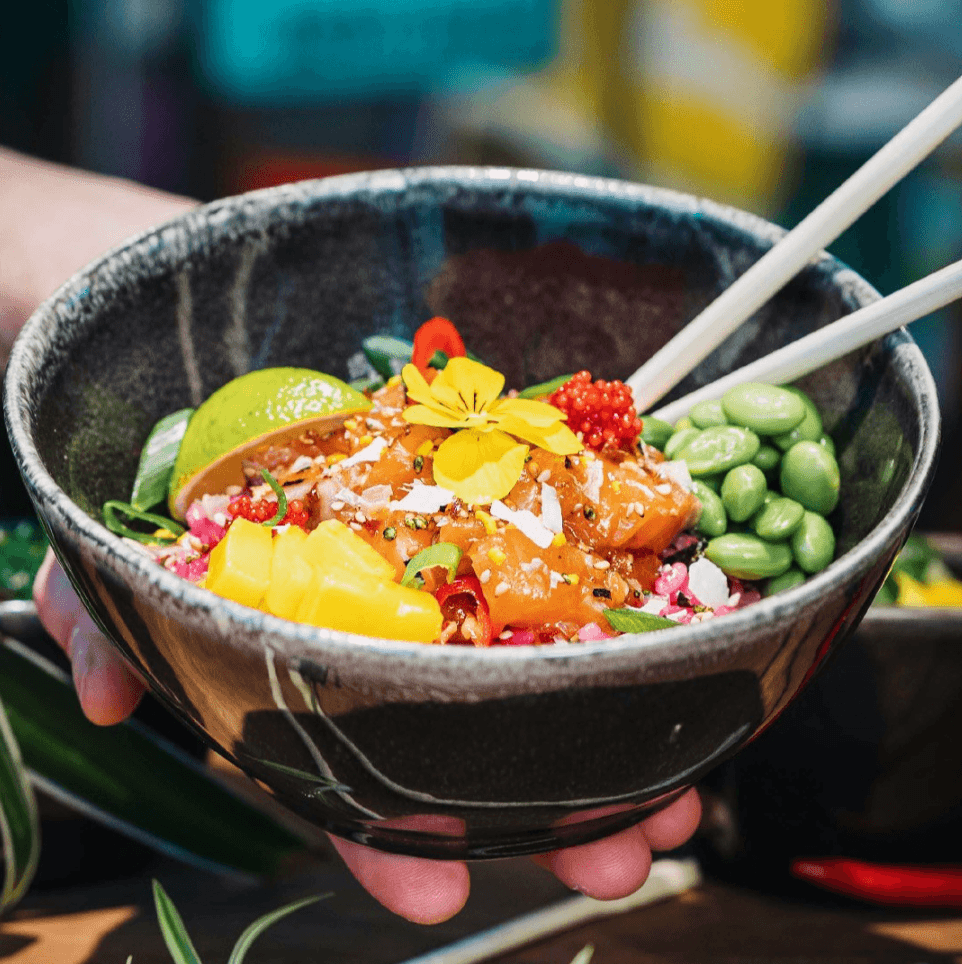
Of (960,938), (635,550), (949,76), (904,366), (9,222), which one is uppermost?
(949,76)

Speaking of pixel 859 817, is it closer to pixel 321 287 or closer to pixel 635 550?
pixel 635 550

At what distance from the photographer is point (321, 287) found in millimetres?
1294

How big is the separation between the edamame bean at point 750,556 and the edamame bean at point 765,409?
0.13 metres

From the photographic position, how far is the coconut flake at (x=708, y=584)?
107 cm

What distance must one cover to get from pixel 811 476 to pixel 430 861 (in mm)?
575

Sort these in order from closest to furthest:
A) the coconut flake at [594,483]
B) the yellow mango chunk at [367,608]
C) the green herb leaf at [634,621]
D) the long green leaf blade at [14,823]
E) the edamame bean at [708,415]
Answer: the yellow mango chunk at [367,608] → the green herb leaf at [634,621] → the coconut flake at [594,483] → the edamame bean at [708,415] → the long green leaf blade at [14,823]

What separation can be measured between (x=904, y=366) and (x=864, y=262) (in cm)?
189

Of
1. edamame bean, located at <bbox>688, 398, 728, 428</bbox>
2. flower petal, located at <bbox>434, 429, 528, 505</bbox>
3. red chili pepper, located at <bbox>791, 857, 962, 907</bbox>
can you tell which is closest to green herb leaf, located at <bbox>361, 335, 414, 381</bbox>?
flower petal, located at <bbox>434, 429, 528, 505</bbox>

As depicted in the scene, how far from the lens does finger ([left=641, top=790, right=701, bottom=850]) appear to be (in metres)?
1.13

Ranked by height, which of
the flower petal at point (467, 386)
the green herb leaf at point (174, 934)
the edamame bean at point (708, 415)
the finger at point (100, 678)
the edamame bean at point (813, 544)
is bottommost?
the green herb leaf at point (174, 934)

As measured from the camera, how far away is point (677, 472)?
1100 millimetres

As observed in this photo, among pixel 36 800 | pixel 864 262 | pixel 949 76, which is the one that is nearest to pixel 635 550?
pixel 36 800

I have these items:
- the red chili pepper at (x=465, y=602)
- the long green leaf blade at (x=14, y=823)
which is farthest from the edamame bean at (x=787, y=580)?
the long green leaf blade at (x=14, y=823)

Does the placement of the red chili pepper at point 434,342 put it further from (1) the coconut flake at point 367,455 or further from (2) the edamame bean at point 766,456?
(2) the edamame bean at point 766,456
